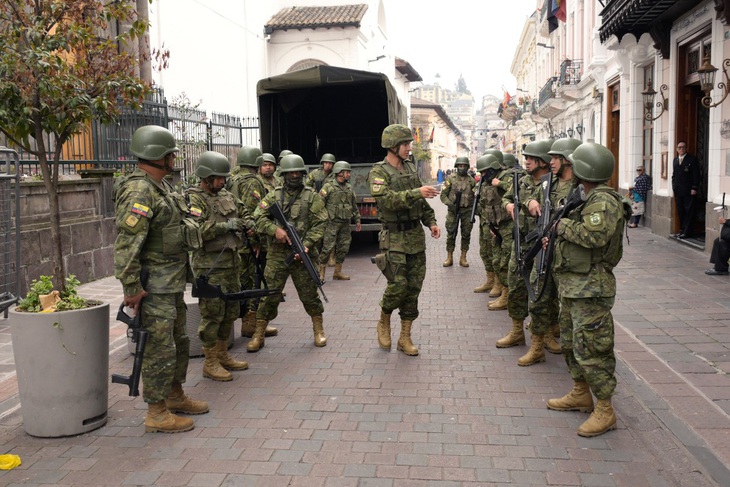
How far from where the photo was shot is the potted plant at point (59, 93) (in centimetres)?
449

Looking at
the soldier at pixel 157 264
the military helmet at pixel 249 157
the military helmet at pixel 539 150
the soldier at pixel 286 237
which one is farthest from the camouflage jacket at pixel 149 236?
the military helmet at pixel 539 150

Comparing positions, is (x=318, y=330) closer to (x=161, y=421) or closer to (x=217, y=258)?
(x=217, y=258)

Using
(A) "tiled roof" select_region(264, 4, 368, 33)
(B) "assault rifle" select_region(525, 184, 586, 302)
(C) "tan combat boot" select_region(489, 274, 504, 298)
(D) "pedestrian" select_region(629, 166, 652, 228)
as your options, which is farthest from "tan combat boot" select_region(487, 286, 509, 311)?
(A) "tiled roof" select_region(264, 4, 368, 33)

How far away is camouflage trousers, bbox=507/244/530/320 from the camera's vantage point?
6535mm

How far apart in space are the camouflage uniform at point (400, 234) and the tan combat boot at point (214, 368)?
63.8 inches

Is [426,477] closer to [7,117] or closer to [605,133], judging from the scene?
[7,117]

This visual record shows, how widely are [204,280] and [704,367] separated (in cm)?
420

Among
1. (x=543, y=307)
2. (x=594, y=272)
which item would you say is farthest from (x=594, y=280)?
(x=543, y=307)

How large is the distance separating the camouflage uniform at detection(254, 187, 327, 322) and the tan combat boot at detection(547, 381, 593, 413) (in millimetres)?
2752

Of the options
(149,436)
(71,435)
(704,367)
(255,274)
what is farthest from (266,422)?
(704,367)

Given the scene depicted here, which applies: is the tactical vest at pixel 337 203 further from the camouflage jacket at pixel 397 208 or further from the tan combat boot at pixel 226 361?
the tan combat boot at pixel 226 361

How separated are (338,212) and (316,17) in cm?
1982

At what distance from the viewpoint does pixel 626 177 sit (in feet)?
60.4

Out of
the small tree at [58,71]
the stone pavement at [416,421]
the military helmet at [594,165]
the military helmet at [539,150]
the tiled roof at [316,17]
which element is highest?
the tiled roof at [316,17]
